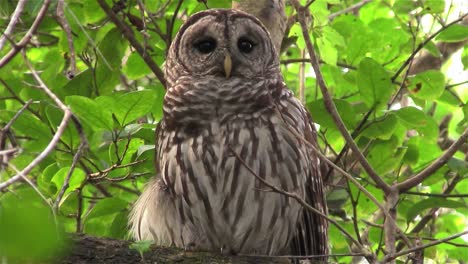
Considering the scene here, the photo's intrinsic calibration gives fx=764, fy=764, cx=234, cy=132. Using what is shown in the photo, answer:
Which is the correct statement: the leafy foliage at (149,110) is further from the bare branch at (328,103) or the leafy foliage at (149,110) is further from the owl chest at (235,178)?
the bare branch at (328,103)

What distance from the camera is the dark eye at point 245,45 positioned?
400cm

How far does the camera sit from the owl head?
3910mm

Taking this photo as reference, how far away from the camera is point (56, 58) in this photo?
15.0ft

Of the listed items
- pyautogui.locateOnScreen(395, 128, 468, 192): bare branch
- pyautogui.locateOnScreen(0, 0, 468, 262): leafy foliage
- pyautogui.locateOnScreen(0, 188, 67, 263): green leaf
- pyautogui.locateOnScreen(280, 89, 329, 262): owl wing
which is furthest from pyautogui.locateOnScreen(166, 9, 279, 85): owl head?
pyautogui.locateOnScreen(0, 188, 67, 263): green leaf

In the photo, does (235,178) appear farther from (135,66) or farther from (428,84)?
(428,84)

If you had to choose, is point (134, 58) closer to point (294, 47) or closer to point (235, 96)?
point (235, 96)

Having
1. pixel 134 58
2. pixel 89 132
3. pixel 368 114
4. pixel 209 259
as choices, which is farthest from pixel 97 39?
pixel 209 259

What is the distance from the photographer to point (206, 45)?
4035 millimetres

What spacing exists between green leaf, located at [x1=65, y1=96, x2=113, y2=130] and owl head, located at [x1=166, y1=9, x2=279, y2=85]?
82 cm

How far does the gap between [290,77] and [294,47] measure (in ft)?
0.78

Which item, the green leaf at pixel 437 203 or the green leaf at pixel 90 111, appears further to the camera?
the green leaf at pixel 437 203

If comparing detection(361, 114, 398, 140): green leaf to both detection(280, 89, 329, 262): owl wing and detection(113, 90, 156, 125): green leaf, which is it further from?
detection(113, 90, 156, 125): green leaf

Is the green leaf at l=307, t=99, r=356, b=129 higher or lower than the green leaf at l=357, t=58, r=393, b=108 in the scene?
lower

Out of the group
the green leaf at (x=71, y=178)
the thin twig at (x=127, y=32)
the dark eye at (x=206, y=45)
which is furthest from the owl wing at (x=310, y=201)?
the green leaf at (x=71, y=178)
